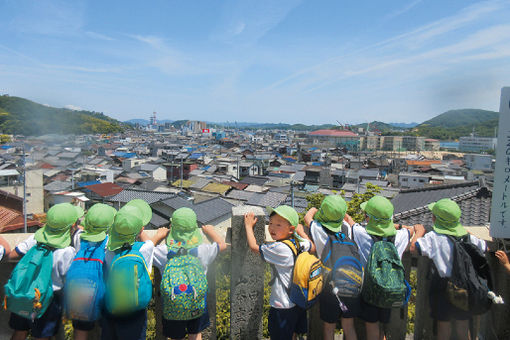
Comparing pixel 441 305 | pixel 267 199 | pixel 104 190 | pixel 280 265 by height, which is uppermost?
pixel 280 265

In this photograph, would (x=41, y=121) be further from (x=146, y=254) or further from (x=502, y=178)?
(x=502, y=178)

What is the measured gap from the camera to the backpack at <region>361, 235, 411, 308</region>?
1.83 metres

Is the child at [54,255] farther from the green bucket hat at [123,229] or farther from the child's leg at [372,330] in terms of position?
the child's leg at [372,330]

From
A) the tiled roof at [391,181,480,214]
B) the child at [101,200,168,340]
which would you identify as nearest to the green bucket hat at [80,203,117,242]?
the child at [101,200,168,340]

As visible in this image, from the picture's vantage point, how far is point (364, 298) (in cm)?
193

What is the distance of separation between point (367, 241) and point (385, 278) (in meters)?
0.24

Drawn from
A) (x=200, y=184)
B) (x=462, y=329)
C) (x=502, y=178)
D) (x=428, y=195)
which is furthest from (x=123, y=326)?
(x=200, y=184)

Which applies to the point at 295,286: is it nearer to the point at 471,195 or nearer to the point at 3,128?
the point at 471,195

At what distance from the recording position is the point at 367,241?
1.99 meters

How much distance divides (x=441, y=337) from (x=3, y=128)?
43043 millimetres

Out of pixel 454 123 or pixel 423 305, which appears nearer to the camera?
pixel 423 305

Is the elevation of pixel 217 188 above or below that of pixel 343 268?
below

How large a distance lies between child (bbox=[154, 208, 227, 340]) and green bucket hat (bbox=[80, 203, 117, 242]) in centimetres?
32

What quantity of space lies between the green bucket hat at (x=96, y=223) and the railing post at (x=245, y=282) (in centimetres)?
73
